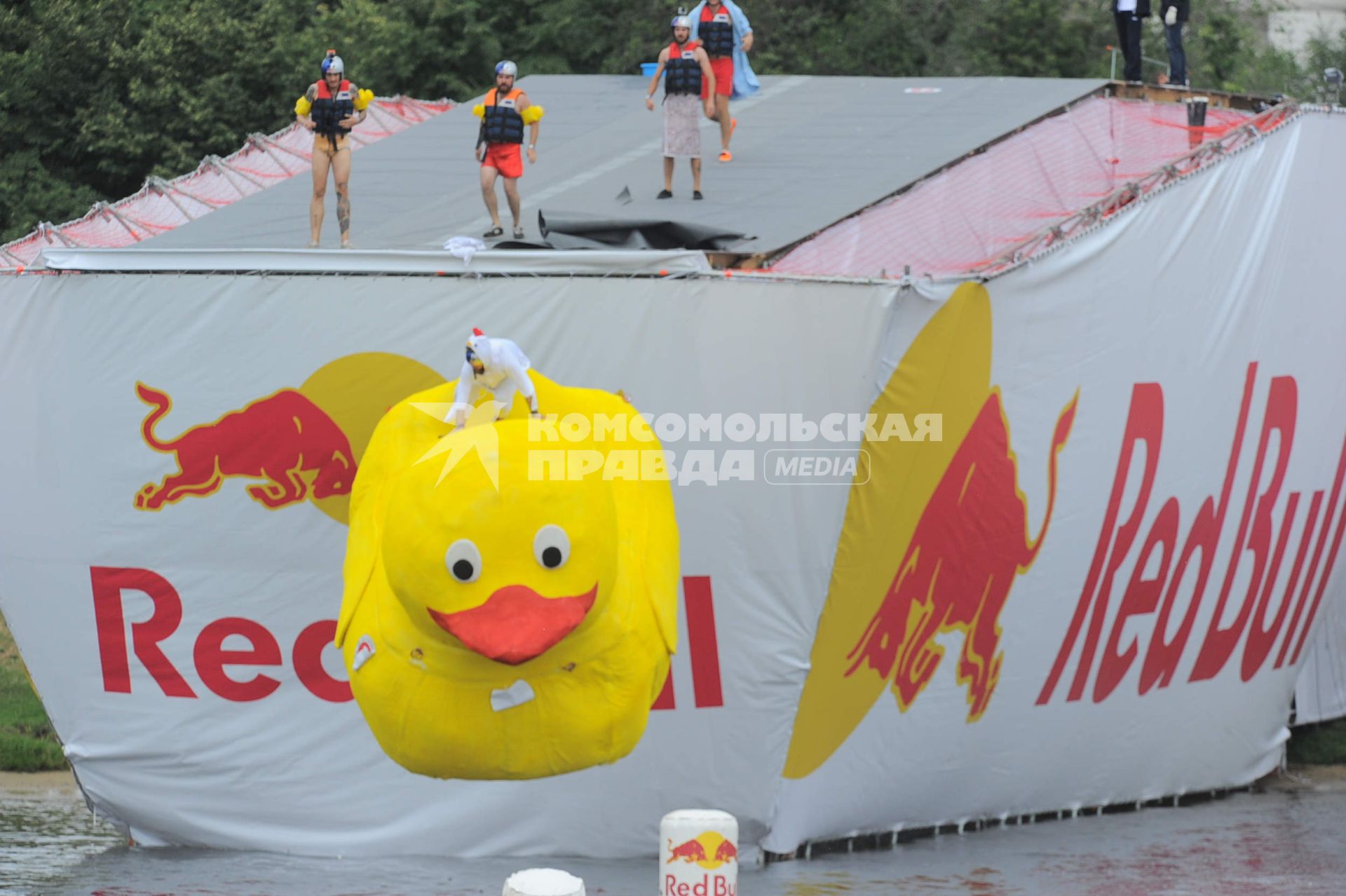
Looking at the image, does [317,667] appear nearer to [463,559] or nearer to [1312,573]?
[463,559]

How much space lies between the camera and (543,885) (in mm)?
10164

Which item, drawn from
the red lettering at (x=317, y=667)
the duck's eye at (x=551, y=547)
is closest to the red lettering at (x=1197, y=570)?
the red lettering at (x=317, y=667)

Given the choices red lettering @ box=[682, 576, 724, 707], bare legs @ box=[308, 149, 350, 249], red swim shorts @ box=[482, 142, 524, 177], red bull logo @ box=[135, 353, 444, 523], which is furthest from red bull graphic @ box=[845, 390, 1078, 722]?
bare legs @ box=[308, 149, 350, 249]

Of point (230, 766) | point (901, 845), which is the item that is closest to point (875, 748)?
point (901, 845)

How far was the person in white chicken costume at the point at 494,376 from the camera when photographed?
10461mm

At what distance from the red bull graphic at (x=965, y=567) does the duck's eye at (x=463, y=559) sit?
5987mm

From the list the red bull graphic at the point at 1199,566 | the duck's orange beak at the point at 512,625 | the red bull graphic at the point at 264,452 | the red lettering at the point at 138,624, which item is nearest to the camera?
the duck's orange beak at the point at 512,625

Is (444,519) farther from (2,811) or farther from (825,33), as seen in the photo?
(825,33)

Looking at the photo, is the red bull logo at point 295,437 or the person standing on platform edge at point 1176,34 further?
the person standing on platform edge at point 1176,34

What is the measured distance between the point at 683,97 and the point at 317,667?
6270 millimetres

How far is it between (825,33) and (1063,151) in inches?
587

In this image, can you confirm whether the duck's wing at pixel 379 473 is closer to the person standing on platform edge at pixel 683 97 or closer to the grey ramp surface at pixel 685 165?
the grey ramp surface at pixel 685 165

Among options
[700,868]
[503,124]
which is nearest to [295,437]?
[503,124]

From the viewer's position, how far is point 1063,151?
18.7 m
